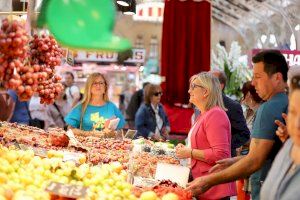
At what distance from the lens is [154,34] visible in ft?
79.5

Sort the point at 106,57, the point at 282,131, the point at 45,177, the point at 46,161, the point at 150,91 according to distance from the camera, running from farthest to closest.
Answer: the point at 106,57 < the point at 150,91 < the point at 46,161 < the point at 45,177 < the point at 282,131

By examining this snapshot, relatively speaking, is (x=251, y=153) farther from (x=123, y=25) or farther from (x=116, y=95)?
(x=123, y=25)

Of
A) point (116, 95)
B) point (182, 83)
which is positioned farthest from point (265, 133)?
point (116, 95)

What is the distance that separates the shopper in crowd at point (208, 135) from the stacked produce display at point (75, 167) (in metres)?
0.39

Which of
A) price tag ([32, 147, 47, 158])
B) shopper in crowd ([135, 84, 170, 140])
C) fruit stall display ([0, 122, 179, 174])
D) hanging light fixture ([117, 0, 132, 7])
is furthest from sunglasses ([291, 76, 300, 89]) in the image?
shopper in crowd ([135, 84, 170, 140])

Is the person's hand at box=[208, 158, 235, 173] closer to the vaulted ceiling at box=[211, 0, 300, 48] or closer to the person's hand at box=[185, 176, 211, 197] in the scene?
the person's hand at box=[185, 176, 211, 197]

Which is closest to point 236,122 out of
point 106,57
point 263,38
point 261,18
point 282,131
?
point 282,131

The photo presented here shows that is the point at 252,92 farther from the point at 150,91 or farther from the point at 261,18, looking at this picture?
the point at 261,18

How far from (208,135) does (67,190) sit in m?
1.97

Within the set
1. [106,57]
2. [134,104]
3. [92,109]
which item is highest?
[106,57]

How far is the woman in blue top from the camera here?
7.18m

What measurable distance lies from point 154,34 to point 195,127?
1938 centimetres

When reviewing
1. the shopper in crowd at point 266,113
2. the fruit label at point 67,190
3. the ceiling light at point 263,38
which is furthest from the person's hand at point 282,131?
the ceiling light at point 263,38

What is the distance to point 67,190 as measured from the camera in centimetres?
313
